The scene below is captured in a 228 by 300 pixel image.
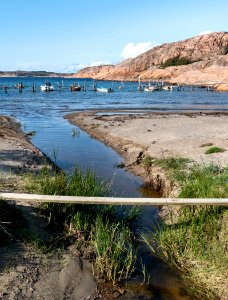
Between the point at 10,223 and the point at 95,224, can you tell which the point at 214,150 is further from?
the point at 10,223

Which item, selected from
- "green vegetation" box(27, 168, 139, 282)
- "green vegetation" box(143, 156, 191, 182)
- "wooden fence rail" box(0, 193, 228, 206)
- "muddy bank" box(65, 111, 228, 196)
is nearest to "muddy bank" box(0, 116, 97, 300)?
"green vegetation" box(27, 168, 139, 282)

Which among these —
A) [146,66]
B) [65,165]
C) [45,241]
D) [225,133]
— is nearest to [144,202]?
[45,241]

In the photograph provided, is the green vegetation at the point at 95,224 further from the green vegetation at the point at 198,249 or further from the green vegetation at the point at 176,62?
the green vegetation at the point at 176,62

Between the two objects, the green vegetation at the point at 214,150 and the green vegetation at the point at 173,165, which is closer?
the green vegetation at the point at 173,165

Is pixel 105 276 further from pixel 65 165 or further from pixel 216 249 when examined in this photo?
pixel 65 165

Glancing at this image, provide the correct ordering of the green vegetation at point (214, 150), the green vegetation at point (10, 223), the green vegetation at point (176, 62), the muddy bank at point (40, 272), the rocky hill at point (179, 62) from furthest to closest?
1. the green vegetation at point (176, 62)
2. the rocky hill at point (179, 62)
3. the green vegetation at point (214, 150)
4. the green vegetation at point (10, 223)
5. the muddy bank at point (40, 272)

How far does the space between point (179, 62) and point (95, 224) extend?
5471 inches

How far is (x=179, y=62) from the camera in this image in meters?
140

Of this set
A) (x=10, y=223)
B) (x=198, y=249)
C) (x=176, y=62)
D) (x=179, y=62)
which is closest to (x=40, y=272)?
(x=10, y=223)

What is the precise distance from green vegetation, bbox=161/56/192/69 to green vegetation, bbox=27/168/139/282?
444 ft

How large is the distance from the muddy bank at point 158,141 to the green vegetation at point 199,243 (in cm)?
193

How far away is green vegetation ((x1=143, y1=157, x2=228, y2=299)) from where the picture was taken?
6073 millimetres

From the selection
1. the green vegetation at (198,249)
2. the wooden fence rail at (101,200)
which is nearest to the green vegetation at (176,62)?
the green vegetation at (198,249)

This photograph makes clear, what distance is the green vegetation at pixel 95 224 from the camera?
21.1 feet
